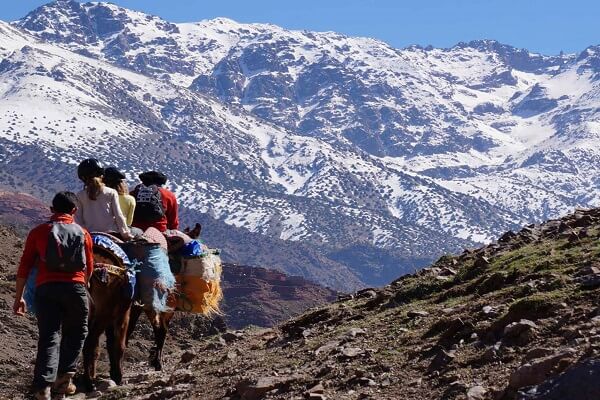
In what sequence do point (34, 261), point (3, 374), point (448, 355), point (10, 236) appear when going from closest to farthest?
1. point (448, 355)
2. point (34, 261)
3. point (3, 374)
4. point (10, 236)

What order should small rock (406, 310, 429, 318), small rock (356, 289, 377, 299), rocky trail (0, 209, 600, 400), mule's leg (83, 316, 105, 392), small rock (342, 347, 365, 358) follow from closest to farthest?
rocky trail (0, 209, 600, 400), small rock (342, 347, 365, 358), mule's leg (83, 316, 105, 392), small rock (406, 310, 429, 318), small rock (356, 289, 377, 299)

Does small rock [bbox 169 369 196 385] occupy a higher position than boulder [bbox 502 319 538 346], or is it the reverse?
boulder [bbox 502 319 538 346]

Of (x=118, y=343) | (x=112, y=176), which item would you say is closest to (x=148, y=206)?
(x=112, y=176)

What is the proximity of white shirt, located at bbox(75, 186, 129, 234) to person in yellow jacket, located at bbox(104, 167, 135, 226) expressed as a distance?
55cm

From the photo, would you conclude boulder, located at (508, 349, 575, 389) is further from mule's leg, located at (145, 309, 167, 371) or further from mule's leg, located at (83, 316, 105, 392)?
mule's leg, located at (145, 309, 167, 371)

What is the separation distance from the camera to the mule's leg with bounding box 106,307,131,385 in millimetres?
12656

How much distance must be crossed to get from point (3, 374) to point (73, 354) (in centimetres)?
408

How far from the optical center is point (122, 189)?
13.3 metres

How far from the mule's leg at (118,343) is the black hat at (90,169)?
1.47 meters

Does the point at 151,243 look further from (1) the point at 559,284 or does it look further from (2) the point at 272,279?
(2) the point at 272,279

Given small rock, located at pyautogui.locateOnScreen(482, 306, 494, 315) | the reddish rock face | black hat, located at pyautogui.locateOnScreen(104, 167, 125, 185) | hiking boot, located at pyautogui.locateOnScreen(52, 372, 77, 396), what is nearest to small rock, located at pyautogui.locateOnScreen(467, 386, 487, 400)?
small rock, located at pyautogui.locateOnScreen(482, 306, 494, 315)

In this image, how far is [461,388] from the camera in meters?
8.65

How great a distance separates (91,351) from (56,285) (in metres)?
1.90

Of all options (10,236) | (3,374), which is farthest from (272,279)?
(3,374)
